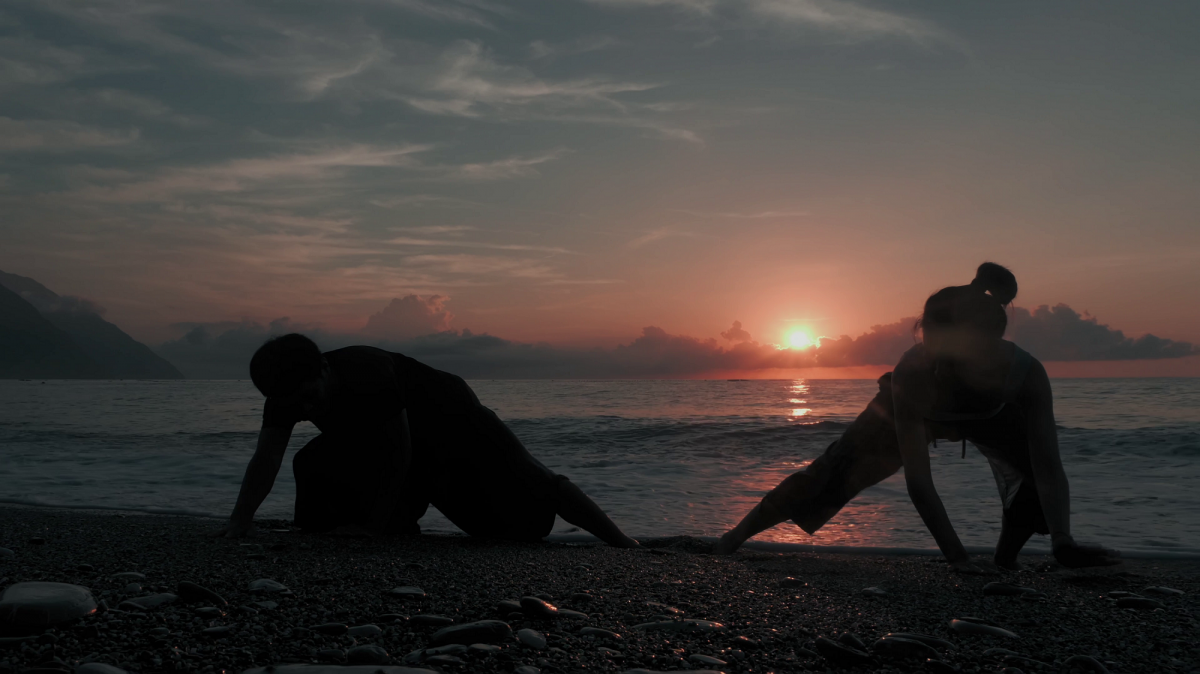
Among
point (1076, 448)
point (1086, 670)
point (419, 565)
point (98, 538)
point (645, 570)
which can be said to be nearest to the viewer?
point (1086, 670)

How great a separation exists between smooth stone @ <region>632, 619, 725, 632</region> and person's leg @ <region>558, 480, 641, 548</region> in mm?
1806

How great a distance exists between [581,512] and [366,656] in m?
2.37

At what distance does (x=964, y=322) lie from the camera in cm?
359

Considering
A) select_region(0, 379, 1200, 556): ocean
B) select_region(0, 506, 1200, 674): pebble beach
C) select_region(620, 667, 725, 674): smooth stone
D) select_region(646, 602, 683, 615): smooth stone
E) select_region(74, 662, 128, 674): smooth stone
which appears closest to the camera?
select_region(74, 662, 128, 674): smooth stone

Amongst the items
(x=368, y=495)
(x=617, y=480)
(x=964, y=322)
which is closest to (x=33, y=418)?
(x=617, y=480)

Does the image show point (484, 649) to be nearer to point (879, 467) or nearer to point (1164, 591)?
point (879, 467)

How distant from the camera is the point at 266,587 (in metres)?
2.64

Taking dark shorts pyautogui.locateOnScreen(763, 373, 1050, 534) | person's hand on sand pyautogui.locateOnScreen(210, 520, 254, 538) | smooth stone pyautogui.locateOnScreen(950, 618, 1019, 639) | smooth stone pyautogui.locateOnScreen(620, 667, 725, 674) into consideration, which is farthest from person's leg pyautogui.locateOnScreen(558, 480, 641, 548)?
smooth stone pyautogui.locateOnScreen(620, 667, 725, 674)

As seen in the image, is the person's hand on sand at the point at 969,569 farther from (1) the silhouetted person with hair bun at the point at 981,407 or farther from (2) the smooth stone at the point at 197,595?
(2) the smooth stone at the point at 197,595

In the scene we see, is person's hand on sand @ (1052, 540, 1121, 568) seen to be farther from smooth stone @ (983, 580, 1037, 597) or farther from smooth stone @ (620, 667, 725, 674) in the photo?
smooth stone @ (620, 667, 725, 674)

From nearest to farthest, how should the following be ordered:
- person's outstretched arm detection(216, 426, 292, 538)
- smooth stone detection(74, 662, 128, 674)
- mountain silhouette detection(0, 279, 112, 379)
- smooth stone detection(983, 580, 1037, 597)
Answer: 1. smooth stone detection(74, 662, 128, 674)
2. smooth stone detection(983, 580, 1037, 597)
3. person's outstretched arm detection(216, 426, 292, 538)
4. mountain silhouette detection(0, 279, 112, 379)

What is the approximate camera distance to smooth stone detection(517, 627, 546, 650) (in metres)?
2.08

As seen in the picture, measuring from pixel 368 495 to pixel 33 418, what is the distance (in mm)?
18432

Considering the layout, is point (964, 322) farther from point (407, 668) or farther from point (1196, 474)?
point (1196, 474)
